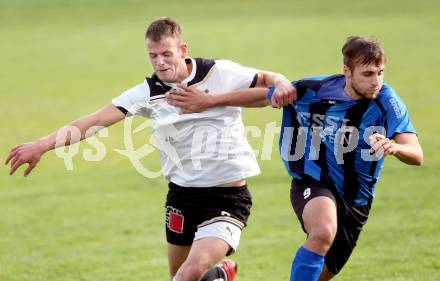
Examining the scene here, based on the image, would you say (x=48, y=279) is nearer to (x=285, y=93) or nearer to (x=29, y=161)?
(x=29, y=161)

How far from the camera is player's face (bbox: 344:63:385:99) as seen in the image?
6316 millimetres

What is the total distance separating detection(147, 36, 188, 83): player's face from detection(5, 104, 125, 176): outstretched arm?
463 mm

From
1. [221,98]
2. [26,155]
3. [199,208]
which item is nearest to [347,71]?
[221,98]

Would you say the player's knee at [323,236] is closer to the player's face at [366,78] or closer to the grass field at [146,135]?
the player's face at [366,78]

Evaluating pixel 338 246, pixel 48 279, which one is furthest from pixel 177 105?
pixel 48 279

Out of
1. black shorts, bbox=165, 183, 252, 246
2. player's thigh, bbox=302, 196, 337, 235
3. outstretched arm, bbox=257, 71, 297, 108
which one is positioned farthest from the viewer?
black shorts, bbox=165, 183, 252, 246

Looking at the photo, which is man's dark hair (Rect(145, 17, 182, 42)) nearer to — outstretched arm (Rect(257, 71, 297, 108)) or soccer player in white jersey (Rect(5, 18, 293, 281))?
soccer player in white jersey (Rect(5, 18, 293, 281))

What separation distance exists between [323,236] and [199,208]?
112cm

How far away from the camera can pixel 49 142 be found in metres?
6.68

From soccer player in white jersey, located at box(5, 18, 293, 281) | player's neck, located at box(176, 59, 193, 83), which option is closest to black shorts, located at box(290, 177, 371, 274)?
soccer player in white jersey, located at box(5, 18, 293, 281)

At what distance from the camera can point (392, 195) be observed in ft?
38.6

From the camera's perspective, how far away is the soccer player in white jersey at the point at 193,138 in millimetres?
6707

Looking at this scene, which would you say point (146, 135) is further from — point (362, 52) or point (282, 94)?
point (362, 52)

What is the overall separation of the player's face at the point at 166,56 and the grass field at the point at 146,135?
2.57 meters
